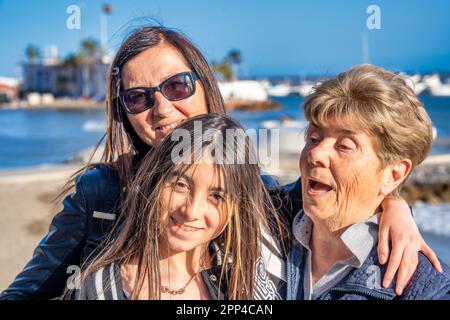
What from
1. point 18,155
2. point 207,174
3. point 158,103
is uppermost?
point 158,103

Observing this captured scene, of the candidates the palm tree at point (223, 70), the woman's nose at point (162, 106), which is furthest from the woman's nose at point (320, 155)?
the palm tree at point (223, 70)

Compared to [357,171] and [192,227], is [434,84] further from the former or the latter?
[192,227]

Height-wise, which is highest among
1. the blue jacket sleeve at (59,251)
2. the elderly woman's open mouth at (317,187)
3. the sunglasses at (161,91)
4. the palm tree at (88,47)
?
the palm tree at (88,47)

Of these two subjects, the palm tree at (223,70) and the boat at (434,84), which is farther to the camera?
the boat at (434,84)

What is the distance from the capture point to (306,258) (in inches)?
69.7

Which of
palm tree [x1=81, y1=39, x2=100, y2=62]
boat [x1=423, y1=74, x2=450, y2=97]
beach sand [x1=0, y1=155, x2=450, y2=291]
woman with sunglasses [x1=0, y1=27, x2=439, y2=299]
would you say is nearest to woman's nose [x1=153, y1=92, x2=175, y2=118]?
woman with sunglasses [x1=0, y1=27, x2=439, y2=299]

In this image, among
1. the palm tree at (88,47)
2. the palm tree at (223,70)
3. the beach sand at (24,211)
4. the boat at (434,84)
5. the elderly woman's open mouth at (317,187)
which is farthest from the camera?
the palm tree at (88,47)

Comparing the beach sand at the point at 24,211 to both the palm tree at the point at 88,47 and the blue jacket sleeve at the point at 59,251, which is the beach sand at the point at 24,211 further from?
the palm tree at the point at 88,47

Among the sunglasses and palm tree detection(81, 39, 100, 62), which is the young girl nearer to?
the sunglasses

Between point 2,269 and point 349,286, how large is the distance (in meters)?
5.42

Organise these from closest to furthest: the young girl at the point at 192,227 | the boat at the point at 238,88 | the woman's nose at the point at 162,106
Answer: the young girl at the point at 192,227 → the woman's nose at the point at 162,106 → the boat at the point at 238,88

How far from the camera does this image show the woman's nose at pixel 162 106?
1.89 m
